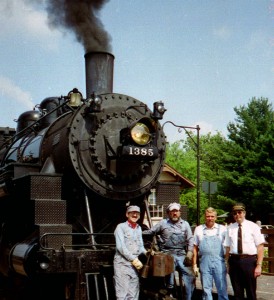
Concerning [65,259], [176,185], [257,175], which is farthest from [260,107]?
[65,259]

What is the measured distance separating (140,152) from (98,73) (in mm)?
1778

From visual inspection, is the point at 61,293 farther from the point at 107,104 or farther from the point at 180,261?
the point at 107,104

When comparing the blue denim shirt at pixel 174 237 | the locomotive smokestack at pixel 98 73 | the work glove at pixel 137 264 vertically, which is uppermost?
the locomotive smokestack at pixel 98 73

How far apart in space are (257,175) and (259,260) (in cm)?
2644

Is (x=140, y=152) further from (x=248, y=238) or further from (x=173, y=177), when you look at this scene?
(x=173, y=177)

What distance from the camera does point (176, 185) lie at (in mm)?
7379

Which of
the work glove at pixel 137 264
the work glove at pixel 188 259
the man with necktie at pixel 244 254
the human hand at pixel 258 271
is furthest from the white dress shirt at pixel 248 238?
the work glove at pixel 137 264

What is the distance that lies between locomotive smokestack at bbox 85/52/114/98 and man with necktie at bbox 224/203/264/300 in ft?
9.89

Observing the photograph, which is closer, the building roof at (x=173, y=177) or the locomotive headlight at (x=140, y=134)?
the locomotive headlight at (x=140, y=134)

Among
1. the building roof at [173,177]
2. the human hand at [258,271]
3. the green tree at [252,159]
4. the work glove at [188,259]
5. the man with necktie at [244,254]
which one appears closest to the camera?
the human hand at [258,271]

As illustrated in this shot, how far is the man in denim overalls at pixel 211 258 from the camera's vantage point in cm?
600

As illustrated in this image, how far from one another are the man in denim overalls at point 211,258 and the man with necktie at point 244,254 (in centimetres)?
21

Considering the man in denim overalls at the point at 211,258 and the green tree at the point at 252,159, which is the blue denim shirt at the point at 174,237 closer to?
the man in denim overalls at the point at 211,258

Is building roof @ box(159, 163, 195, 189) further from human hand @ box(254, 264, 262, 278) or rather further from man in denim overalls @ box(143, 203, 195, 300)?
human hand @ box(254, 264, 262, 278)
